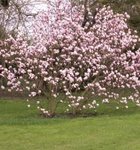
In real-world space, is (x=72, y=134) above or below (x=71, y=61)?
below

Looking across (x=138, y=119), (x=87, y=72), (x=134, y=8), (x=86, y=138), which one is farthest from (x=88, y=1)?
(x=86, y=138)

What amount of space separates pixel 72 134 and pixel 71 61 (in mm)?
5497

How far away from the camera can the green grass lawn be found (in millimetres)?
10666

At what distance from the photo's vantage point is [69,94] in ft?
56.0

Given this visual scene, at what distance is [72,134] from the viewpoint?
12297mm

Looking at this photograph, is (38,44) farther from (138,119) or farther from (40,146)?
(40,146)

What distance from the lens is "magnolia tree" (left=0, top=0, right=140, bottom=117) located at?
17.2 metres

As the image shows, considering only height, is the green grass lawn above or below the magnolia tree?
below

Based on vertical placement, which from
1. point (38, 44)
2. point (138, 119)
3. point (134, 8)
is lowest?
point (138, 119)

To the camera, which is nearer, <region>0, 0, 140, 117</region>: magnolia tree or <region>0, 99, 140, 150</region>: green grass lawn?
<region>0, 99, 140, 150</region>: green grass lawn

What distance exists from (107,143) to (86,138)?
34.5 inches

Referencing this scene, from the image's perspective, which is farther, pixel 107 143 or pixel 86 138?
pixel 86 138

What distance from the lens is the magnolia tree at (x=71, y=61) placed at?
17172 mm

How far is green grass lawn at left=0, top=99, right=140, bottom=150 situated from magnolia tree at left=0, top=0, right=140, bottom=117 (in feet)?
6.92
